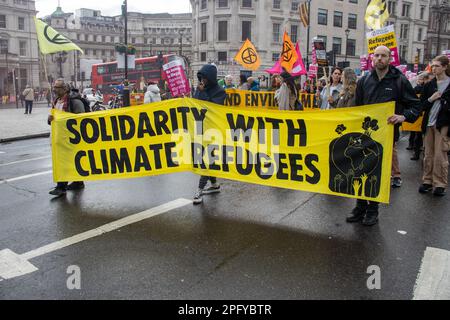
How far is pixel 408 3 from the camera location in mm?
66500

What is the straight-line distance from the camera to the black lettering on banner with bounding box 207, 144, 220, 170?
5.45 meters

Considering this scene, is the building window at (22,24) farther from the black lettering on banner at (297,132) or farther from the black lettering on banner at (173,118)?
the black lettering on banner at (297,132)

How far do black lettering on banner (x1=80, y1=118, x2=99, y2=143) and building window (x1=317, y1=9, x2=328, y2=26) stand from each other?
58.5 metres

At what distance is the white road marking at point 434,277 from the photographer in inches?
126

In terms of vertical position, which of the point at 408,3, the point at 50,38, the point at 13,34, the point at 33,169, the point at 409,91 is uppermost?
the point at 408,3

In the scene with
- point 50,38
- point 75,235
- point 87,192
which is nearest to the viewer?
point 75,235

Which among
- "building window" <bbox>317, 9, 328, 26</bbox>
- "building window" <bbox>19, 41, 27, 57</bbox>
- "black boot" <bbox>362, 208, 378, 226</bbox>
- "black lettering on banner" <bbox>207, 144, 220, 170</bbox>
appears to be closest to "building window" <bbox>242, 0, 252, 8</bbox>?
"building window" <bbox>317, 9, 328, 26</bbox>

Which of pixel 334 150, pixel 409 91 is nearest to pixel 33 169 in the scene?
pixel 334 150

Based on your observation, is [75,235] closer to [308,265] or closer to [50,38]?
[308,265]

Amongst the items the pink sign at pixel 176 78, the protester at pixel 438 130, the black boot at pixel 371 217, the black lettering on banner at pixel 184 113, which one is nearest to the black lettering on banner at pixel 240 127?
the black lettering on banner at pixel 184 113

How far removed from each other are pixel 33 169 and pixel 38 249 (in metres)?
4.96

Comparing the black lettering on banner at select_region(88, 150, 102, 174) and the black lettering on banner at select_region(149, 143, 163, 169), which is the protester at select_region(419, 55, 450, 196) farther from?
the black lettering on banner at select_region(88, 150, 102, 174)

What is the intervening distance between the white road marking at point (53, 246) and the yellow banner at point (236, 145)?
60 cm

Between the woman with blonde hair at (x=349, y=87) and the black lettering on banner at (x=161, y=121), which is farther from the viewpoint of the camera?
the woman with blonde hair at (x=349, y=87)
